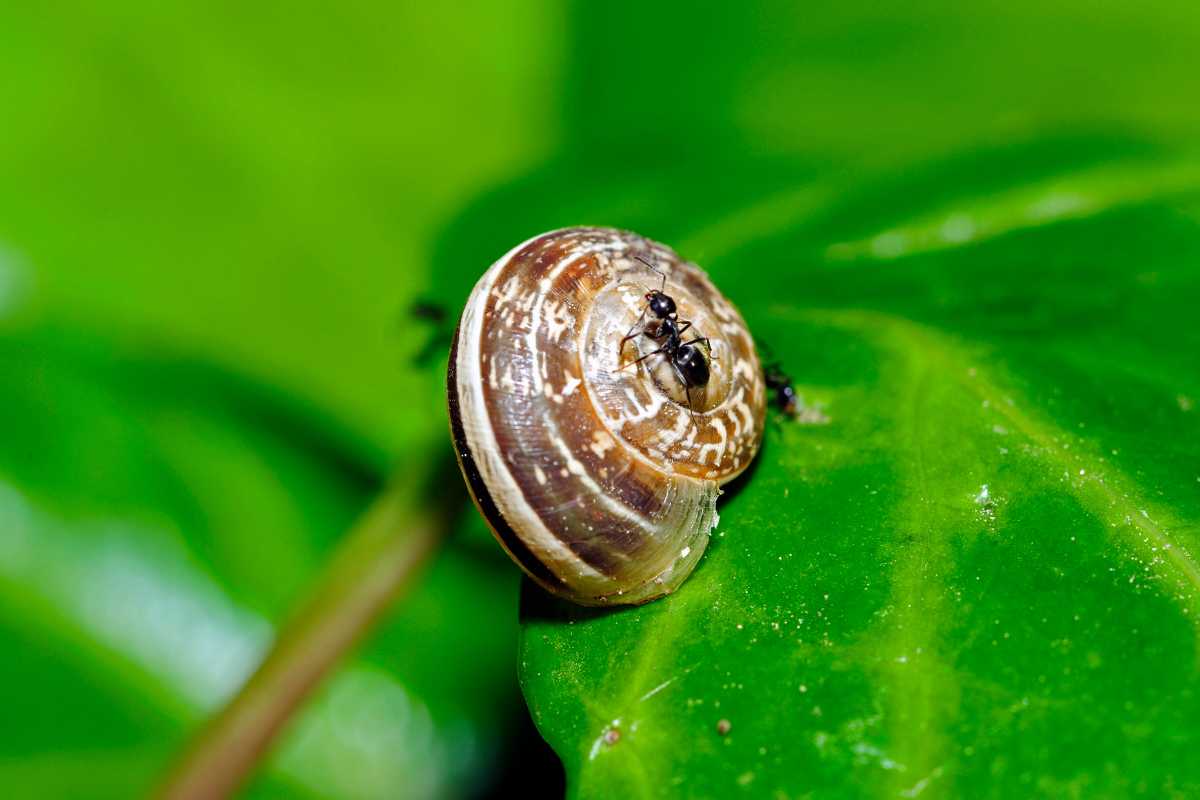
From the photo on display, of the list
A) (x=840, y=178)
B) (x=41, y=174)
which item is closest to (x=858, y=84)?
(x=840, y=178)

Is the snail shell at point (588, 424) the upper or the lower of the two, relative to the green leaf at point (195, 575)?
upper

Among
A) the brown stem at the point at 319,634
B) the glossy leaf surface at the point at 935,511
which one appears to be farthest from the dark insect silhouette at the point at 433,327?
the brown stem at the point at 319,634

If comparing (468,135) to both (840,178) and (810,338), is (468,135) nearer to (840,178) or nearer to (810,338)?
(840,178)

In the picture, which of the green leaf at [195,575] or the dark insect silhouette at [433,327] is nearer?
the dark insect silhouette at [433,327]

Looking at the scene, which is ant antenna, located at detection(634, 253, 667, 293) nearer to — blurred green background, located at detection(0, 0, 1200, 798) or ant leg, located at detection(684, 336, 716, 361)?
ant leg, located at detection(684, 336, 716, 361)

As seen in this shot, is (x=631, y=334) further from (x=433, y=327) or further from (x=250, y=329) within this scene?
(x=250, y=329)

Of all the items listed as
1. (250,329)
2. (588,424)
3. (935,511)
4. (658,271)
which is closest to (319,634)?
(588,424)

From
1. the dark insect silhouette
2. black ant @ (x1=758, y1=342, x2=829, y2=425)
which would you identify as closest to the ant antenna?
black ant @ (x1=758, y1=342, x2=829, y2=425)

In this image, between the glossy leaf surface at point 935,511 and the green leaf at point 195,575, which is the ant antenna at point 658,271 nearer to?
the glossy leaf surface at point 935,511
